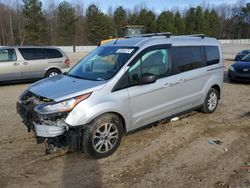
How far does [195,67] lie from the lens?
599 cm

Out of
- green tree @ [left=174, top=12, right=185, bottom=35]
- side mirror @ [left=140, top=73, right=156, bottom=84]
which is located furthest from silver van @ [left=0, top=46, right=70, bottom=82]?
green tree @ [left=174, top=12, right=185, bottom=35]

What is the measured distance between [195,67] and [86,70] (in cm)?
242

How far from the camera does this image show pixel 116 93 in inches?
175

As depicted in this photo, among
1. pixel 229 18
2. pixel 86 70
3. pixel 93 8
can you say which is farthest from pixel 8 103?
pixel 229 18

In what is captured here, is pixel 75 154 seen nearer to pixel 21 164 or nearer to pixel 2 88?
pixel 21 164

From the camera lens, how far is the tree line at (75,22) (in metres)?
58.0

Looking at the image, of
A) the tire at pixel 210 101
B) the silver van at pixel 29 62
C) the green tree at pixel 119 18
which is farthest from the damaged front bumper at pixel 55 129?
the green tree at pixel 119 18

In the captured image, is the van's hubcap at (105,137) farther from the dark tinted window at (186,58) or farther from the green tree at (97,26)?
the green tree at (97,26)

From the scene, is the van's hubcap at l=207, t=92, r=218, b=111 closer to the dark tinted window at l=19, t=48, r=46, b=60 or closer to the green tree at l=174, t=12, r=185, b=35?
the dark tinted window at l=19, t=48, r=46, b=60

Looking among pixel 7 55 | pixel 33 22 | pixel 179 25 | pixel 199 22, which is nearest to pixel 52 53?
pixel 7 55

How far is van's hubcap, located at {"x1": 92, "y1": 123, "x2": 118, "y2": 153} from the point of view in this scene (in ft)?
14.1

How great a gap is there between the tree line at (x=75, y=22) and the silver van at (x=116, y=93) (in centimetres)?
5657

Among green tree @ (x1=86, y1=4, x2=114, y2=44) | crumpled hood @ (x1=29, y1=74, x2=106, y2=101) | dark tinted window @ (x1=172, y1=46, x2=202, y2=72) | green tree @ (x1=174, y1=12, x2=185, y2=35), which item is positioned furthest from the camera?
green tree @ (x1=174, y1=12, x2=185, y2=35)

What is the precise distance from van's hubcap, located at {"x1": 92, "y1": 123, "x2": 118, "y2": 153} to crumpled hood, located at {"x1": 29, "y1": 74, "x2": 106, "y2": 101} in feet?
2.11
